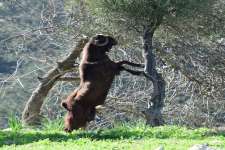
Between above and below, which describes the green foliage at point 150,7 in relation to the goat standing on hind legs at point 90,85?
above

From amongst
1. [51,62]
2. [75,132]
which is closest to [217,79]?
[51,62]

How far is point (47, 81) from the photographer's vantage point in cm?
1391

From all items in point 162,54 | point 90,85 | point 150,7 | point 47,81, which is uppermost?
point 150,7

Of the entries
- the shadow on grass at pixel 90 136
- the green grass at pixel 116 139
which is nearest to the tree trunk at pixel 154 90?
the green grass at pixel 116 139

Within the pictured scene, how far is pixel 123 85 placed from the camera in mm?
16203

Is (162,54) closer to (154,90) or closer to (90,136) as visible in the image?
(154,90)

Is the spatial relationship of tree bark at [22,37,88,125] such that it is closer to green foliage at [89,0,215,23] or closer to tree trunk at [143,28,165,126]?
tree trunk at [143,28,165,126]

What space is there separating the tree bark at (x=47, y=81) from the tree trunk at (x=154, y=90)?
9.35 feet

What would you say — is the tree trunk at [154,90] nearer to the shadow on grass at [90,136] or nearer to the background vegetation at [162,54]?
the background vegetation at [162,54]

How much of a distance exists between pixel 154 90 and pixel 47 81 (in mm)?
4125

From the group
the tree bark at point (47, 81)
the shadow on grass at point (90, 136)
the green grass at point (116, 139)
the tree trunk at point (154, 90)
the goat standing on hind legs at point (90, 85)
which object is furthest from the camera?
the tree bark at point (47, 81)

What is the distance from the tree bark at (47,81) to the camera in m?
13.6

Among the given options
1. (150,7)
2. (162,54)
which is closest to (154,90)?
(150,7)

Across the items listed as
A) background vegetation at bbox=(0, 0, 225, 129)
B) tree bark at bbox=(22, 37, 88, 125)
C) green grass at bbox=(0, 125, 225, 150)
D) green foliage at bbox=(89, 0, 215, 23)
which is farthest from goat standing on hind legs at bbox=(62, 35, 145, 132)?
tree bark at bbox=(22, 37, 88, 125)
